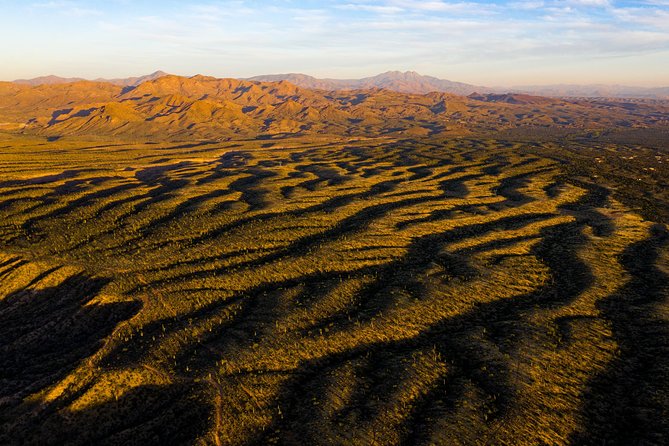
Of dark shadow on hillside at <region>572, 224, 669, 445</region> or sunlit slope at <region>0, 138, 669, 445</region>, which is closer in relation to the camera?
dark shadow on hillside at <region>572, 224, 669, 445</region>

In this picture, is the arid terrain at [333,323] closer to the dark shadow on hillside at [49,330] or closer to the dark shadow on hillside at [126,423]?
the dark shadow on hillside at [126,423]

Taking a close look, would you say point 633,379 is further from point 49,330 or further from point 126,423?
point 49,330

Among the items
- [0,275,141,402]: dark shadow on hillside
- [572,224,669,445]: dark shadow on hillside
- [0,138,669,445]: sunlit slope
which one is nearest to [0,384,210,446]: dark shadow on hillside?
[0,138,669,445]: sunlit slope

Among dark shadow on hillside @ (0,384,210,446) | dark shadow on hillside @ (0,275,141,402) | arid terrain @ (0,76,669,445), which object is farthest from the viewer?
dark shadow on hillside @ (0,275,141,402)

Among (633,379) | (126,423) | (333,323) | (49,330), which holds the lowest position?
(49,330)

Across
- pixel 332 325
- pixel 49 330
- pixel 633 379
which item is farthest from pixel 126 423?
pixel 633 379

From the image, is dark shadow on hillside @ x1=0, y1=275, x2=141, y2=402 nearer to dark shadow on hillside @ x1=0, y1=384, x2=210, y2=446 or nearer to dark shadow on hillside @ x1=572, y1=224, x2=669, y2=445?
dark shadow on hillside @ x1=0, y1=384, x2=210, y2=446

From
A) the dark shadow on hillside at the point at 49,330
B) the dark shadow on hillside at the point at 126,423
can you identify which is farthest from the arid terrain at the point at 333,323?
the dark shadow on hillside at the point at 49,330

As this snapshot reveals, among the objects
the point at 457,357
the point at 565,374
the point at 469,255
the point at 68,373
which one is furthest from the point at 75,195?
the point at 565,374

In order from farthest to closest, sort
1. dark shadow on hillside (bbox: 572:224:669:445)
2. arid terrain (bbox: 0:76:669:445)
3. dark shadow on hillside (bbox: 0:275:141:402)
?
dark shadow on hillside (bbox: 0:275:141:402), arid terrain (bbox: 0:76:669:445), dark shadow on hillside (bbox: 572:224:669:445)
